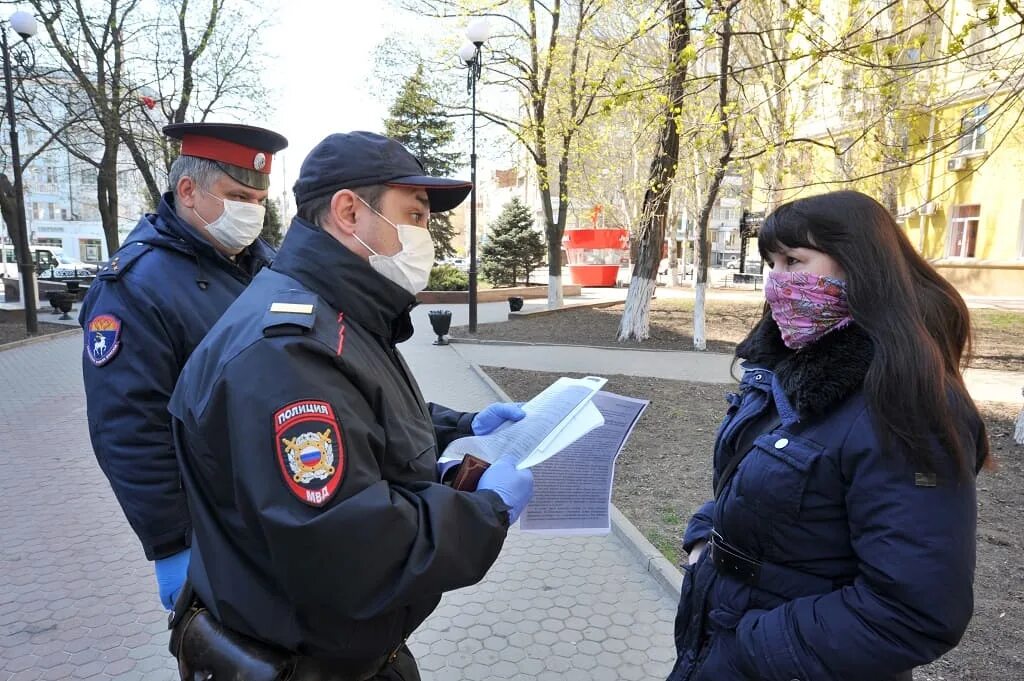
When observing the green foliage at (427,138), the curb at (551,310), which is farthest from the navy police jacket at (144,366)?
the green foliage at (427,138)

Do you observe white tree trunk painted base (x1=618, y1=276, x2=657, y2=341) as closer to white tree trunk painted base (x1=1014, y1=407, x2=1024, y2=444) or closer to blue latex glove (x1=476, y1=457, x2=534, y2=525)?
white tree trunk painted base (x1=1014, y1=407, x2=1024, y2=444)

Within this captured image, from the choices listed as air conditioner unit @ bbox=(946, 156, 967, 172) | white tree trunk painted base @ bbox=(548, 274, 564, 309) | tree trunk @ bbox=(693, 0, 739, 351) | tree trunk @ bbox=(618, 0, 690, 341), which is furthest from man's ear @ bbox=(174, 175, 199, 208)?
air conditioner unit @ bbox=(946, 156, 967, 172)

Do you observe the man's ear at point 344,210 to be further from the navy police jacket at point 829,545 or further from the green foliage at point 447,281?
the green foliage at point 447,281

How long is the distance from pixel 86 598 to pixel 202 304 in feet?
8.43

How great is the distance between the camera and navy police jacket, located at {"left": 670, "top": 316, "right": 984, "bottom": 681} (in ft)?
4.38

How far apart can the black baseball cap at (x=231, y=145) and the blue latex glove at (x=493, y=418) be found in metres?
1.40

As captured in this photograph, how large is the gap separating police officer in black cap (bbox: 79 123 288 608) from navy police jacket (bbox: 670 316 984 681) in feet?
5.36

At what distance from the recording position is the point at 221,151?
249 cm

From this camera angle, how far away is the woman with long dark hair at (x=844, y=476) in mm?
1345

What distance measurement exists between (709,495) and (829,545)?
3.86 meters

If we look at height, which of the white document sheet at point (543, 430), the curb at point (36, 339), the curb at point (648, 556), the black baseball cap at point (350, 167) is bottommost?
the curb at point (36, 339)

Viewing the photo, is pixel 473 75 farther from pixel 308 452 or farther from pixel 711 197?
pixel 308 452

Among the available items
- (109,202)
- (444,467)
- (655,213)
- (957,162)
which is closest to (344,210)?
(444,467)

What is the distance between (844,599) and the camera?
4.67ft
